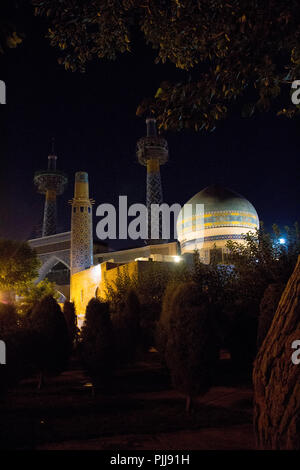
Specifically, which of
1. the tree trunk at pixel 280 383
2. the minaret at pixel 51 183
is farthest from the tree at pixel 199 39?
the minaret at pixel 51 183

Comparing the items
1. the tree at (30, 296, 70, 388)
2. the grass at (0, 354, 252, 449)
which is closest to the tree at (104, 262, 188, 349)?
the tree at (30, 296, 70, 388)

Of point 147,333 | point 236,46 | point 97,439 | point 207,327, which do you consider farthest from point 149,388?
point 236,46

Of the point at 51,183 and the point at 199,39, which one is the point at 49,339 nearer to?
the point at 199,39

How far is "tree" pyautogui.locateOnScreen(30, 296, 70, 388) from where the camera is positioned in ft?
38.3

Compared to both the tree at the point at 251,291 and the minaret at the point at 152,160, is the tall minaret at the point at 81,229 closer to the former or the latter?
the minaret at the point at 152,160

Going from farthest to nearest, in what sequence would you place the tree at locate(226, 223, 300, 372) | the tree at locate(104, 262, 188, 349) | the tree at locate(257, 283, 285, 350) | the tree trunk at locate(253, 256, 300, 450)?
1. the tree at locate(104, 262, 188, 349)
2. the tree at locate(226, 223, 300, 372)
3. the tree at locate(257, 283, 285, 350)
4. the tree trunk at locate(253, 256, 300, 450)

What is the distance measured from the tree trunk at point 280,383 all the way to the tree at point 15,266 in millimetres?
24950

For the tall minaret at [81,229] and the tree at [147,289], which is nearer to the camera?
the tree at [147,289]

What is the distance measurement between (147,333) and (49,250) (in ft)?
93.8

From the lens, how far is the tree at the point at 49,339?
1168 cm

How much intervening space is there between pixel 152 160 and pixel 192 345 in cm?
4258

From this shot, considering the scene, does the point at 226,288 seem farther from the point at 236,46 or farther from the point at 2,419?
the point at 236,46

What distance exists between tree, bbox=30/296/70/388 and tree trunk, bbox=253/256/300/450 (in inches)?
386

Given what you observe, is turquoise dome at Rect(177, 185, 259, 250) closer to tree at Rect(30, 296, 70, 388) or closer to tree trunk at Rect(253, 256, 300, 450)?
tree at Rect(30, 296, 70, 388)
